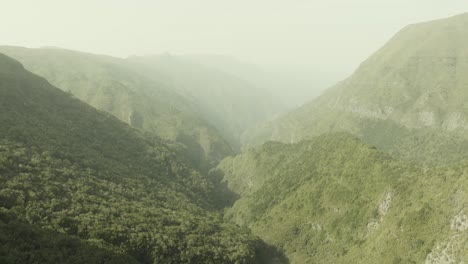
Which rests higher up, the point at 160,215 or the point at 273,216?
the point at 160,215

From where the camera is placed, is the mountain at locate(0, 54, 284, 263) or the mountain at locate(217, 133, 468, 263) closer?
the mountain at locate(0, 54, 284, 263)

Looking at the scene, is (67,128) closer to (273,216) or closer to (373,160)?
(273,216)

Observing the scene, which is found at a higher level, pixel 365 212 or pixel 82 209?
pixel 82 209

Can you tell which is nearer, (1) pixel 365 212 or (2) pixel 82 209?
(2) pixel 82 209

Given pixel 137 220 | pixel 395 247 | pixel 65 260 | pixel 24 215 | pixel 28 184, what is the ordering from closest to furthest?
pixel 65 260 → pixel 24 215 → pixel 395 247 → pixel 28 184 → pixel 137 220

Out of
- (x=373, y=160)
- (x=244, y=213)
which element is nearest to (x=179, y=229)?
(x=244, y=213)
